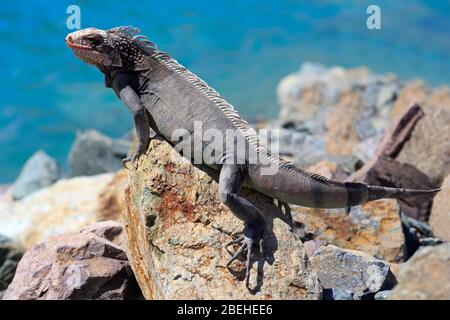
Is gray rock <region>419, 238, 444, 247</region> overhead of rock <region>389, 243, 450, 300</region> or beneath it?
overhead

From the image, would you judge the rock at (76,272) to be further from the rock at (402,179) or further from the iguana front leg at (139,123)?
the rock at (402,179)

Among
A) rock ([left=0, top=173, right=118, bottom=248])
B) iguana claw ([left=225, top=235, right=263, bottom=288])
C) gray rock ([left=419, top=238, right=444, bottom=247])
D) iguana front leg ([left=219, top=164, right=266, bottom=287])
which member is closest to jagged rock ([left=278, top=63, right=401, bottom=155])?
rock ([left=0, top=173, right=118, bottom=248])

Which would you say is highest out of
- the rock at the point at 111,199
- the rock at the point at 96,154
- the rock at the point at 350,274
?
the rock at the point at 96,154

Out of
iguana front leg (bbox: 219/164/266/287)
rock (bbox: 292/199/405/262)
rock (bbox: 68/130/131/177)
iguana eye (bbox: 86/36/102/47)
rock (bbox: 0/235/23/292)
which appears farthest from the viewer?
rock (bbox: 68/130/131/177)

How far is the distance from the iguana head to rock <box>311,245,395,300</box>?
2.67 meters

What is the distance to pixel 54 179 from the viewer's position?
53.9ft

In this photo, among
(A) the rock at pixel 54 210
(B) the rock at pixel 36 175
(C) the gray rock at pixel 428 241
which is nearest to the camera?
(C) the gray rock at pixel 428 241

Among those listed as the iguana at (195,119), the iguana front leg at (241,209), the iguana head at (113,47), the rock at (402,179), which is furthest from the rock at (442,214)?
the iguana head at (113,47)

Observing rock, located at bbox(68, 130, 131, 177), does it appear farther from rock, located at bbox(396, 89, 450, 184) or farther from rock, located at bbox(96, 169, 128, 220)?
rock, located at bbox(396, 89, 450, 184)

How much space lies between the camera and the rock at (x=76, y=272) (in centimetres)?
672

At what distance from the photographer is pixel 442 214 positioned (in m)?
8.96

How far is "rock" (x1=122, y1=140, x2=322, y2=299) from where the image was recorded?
18.8 ft

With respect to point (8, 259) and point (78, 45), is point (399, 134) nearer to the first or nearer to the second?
point (8, 259)

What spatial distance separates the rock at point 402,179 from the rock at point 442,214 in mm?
481
